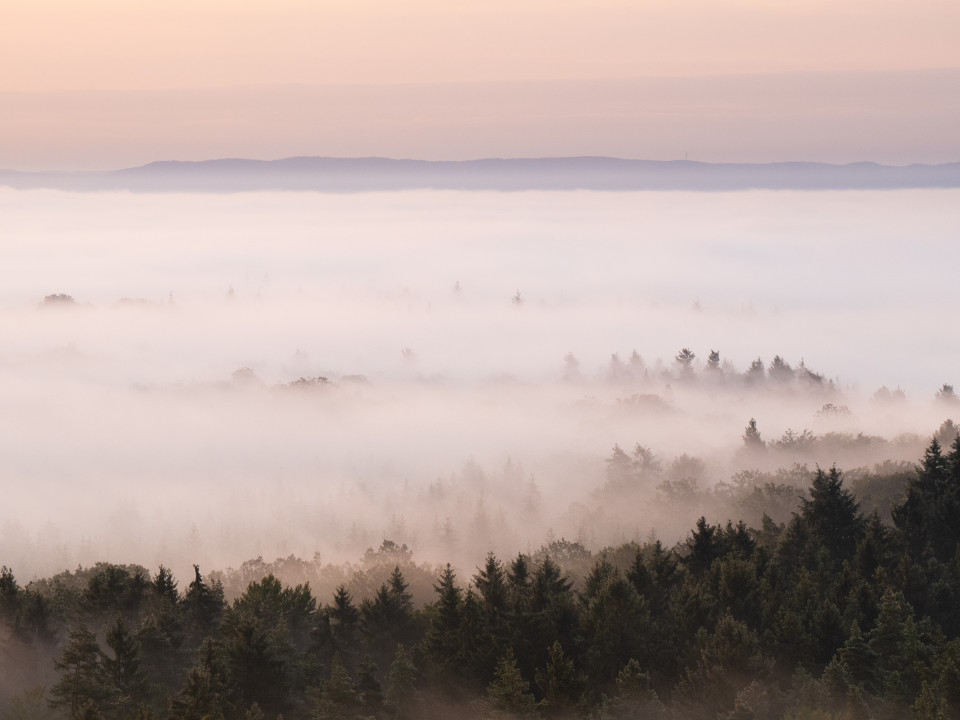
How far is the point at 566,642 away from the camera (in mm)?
50688

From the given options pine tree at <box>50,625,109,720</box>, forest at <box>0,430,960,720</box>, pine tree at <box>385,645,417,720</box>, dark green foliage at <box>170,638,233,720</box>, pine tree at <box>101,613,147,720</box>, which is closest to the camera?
dark green foliage at <box>170,638,233,720</box>

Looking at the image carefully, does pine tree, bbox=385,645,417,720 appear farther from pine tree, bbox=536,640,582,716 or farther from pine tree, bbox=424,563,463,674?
pine tree, bbox=536,640,582,716

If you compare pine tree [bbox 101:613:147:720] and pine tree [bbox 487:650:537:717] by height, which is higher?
pine tree [bbox 101:613:147:720]

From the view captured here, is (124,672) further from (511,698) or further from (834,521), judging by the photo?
(834,521)

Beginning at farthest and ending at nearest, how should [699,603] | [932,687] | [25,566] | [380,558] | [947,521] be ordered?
[25,566]
[380,558]
[947,521]
[699,603]
[932,687]

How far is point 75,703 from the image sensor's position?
43281 millimetres

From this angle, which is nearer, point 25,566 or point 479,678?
point 479,678

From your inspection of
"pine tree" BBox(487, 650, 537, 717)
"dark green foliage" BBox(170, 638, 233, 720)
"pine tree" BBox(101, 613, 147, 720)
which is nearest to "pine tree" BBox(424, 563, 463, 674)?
"pine tree" BBox(487, 650, 537, 717)

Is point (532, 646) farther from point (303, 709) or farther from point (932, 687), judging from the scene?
point (932, 687)

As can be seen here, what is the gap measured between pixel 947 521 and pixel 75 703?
48135mm

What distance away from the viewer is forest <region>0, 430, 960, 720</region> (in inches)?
1681

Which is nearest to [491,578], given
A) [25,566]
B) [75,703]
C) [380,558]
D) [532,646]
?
[532,646]

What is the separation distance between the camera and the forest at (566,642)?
140ft

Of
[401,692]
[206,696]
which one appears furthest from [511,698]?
[206,696]
